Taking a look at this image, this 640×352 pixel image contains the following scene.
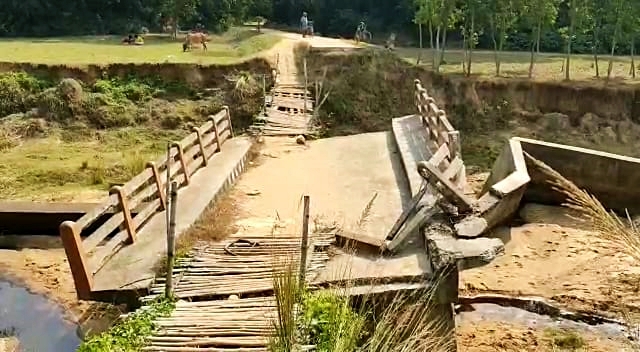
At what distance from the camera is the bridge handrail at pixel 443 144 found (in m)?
10.0

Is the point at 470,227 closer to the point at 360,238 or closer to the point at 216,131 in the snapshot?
the point at 360,238

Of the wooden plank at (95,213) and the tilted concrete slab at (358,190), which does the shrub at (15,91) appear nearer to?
the tilted concrete slab at (358,190)

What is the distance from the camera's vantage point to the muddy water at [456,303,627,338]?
29.1ft

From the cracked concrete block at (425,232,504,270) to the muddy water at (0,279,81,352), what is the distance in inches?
162

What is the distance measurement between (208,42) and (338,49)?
6818 millimetres

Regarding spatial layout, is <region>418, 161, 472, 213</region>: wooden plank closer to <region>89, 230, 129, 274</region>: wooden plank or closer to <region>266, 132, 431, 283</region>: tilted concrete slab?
<region>266, 132, 431, 283</region>: tilted concrete slab

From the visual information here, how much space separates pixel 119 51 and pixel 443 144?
684 inches

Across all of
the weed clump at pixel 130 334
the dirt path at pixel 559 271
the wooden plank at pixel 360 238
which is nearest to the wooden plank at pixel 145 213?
the weed clump at pixel 130 334

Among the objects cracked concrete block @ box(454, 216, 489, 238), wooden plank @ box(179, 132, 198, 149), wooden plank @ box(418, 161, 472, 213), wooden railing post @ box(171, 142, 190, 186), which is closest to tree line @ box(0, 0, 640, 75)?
wooden plank @ box(179, 132, 198, 149)

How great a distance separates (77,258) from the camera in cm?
695

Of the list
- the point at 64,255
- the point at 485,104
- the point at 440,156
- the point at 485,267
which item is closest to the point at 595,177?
the point at 485,267

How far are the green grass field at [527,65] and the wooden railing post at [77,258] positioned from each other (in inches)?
780

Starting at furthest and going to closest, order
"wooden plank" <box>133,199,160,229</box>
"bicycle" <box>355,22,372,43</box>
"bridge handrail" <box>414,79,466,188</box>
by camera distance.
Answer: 1. "bicycle" <box>355,22,372,43</box>
2. "bridge handrail" <box>414,79,466,188</box>
3. "wooden plank" <box>133,199,160,229</box>

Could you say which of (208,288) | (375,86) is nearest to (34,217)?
(208,288)
